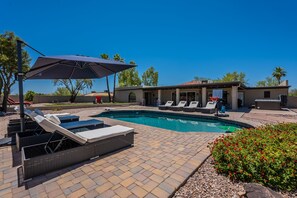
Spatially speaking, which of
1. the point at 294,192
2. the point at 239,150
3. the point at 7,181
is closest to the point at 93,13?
the point at 7,181

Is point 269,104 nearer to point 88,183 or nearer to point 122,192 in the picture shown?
point 122,192

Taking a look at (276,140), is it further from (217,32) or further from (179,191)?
(217,32)

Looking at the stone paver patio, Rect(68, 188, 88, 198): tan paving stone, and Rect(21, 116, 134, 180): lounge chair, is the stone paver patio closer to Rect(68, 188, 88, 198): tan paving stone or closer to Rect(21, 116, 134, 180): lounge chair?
Rect(68, 188, 88, 198): tan paving stone

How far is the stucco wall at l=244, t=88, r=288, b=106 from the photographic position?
15.6 m

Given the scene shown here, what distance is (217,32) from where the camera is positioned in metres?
13.3

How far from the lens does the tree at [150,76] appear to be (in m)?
39.3

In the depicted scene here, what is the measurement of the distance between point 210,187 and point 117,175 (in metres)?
1.67

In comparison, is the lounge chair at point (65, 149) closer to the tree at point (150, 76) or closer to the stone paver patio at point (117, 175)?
the stone paver patio at point (117, 175)

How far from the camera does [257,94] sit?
16.8 metres

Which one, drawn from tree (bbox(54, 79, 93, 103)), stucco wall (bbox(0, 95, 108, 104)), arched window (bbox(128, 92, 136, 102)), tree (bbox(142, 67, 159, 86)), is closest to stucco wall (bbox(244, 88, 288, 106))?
arched window (bbox(128, 92, 136, 102))

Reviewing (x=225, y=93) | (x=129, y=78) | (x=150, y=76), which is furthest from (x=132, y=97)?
(x=150, y=76)

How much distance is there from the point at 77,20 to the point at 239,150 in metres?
11.7

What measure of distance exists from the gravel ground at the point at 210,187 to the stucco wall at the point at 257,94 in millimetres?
18318

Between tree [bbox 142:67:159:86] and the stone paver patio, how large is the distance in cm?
3588
